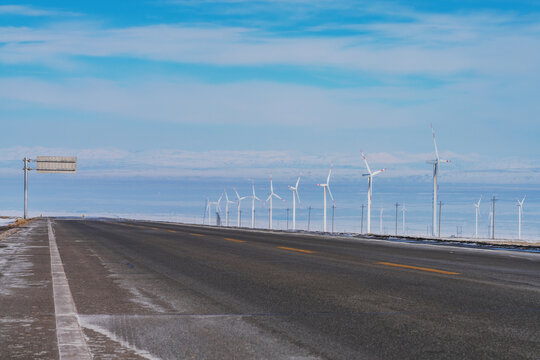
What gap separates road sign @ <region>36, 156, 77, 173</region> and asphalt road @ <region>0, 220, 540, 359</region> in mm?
65114

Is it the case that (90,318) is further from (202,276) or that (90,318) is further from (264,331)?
(202,276)

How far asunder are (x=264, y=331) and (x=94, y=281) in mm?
5374

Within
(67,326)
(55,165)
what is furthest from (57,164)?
(67,326)

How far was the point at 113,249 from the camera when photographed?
20344 millimetres

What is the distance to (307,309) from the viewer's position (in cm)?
858

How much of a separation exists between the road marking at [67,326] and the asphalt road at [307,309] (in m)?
0.11

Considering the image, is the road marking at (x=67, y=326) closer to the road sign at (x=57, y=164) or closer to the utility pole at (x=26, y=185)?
the utility pole at (x=26, y=185)

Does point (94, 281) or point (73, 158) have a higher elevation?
point (73, 158)

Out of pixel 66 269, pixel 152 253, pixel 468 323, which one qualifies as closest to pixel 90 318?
pixel 468 323

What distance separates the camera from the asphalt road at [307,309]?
6.35 m

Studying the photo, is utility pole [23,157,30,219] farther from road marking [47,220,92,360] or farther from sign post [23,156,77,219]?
road marking [47,220,92,360]

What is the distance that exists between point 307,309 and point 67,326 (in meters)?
2.91

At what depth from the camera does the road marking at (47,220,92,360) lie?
610 centimetres

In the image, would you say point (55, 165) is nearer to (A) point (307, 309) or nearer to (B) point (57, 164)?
(B) point (57, 164)
